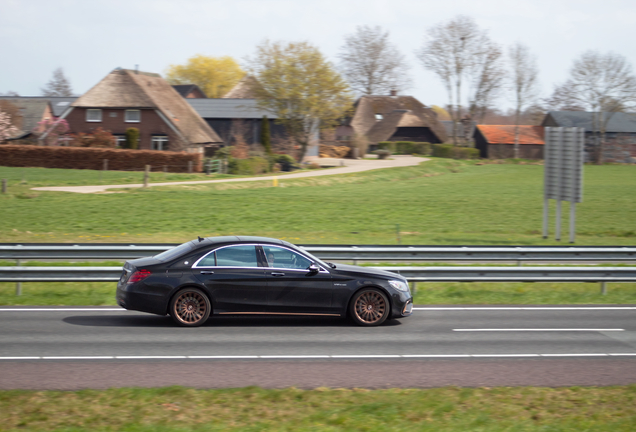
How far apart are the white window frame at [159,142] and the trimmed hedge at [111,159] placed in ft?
30.7

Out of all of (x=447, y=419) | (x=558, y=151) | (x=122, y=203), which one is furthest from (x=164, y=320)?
(x=122, y=203)

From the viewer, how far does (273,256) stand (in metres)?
10.4

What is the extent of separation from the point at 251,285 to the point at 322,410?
4.29 meters

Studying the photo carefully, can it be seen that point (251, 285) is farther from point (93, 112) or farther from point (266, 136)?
point (93, 112)

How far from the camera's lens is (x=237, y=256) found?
1030cm

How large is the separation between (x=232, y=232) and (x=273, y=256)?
1136 cm

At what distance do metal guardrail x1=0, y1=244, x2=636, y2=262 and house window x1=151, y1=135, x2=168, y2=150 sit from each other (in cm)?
4234

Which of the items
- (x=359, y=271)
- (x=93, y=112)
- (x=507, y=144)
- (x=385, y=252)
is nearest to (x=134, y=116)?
Result: (x=93, y=112)

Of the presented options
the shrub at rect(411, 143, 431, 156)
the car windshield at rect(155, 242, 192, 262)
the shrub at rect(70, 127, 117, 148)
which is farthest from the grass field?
the shrub at rect(411, 143, 431, 156)

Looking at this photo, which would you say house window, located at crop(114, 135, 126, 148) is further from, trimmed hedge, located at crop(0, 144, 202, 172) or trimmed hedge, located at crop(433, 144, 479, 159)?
trimmed hedge, located at crop(433, 144, 479, 159)

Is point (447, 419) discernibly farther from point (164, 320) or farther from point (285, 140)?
point (285, 140)

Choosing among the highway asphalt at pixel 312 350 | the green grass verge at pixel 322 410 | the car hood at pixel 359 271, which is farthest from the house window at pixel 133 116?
the green grass verge at pixel 322 410

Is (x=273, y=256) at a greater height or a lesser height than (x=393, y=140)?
lesser

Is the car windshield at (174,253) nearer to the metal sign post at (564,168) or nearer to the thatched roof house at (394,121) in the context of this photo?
the metal sign post at (564,168)
